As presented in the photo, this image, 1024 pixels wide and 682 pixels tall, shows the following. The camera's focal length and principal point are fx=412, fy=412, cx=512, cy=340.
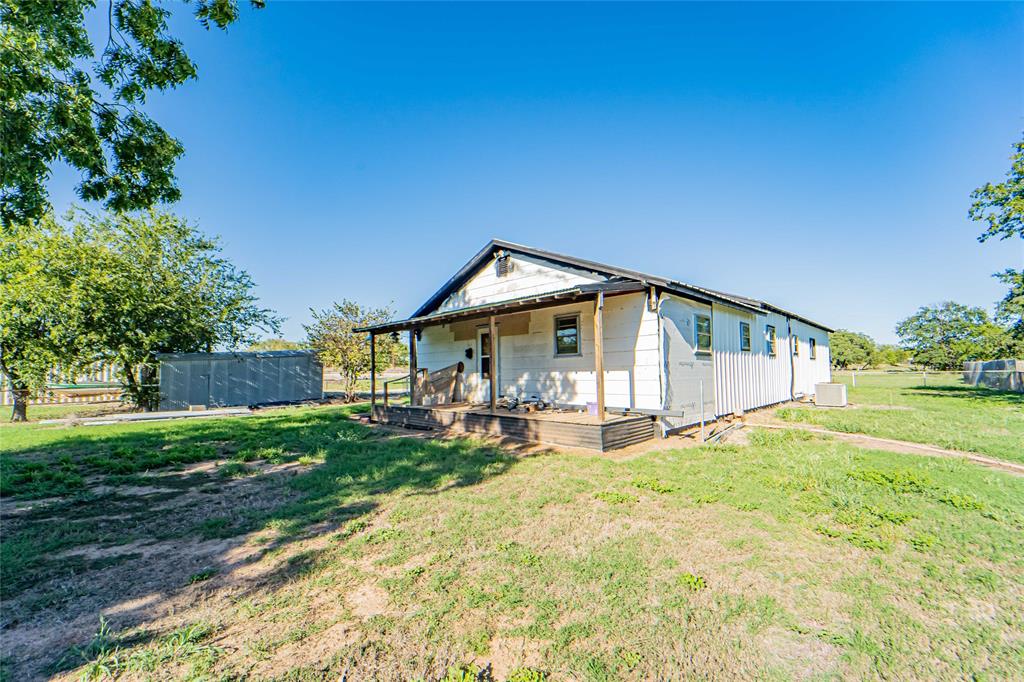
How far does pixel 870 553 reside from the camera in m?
3.35

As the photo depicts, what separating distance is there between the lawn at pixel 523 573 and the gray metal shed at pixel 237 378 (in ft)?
40.3

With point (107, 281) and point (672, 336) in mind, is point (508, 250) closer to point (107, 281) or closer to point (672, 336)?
point (672, 336)

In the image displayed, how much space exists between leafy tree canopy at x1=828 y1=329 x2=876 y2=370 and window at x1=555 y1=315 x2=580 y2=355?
175ft

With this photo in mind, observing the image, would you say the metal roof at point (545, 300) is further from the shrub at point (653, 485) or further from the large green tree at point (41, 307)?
the large green tree at point (41, 307)

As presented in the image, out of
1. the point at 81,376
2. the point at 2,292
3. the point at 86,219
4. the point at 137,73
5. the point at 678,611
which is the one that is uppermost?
the point at 86,219

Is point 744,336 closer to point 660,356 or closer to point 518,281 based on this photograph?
point 660,356

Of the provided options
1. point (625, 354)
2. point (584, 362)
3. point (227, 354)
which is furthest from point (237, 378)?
point (625, 354)

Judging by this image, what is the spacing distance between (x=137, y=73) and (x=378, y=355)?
52.4 feet

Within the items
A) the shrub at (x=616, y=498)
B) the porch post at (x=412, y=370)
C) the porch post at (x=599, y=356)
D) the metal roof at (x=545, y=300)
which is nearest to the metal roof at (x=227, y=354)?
the porch post at (x=412, y=370)

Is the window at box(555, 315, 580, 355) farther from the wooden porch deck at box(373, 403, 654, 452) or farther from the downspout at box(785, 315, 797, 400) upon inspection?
the downspout at box(785, 315, 797, 400)

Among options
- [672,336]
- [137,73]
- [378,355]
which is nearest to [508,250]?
[672,336]

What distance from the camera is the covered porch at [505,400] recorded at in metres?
7.61

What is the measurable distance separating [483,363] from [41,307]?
560 inches

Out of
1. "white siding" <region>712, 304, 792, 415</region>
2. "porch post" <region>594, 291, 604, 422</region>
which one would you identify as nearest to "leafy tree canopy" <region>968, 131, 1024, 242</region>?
"white siding" <region>712, 304, 792, 415</region>
